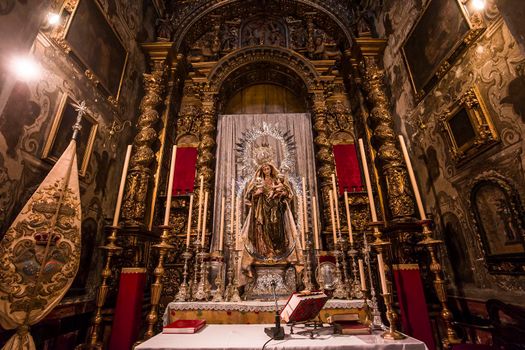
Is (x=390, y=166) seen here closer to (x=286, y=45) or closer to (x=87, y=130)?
(x=286, y=45)

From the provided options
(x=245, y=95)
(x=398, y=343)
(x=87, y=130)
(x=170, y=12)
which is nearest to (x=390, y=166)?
(x=398, y=343)

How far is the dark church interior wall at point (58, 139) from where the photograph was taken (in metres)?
2.38

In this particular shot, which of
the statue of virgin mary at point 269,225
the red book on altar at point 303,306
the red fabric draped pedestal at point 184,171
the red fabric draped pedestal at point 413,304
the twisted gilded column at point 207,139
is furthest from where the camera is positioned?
the red fabric draped pedestal at point 184,171

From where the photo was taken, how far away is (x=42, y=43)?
3447 mm

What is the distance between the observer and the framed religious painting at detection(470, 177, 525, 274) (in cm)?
299

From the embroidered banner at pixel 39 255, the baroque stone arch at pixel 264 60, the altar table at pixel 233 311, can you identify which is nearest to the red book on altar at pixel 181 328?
the altar table at pixel 233 311

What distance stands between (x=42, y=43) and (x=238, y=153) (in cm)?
399

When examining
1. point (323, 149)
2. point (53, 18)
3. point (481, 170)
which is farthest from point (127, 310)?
point (481, 170)

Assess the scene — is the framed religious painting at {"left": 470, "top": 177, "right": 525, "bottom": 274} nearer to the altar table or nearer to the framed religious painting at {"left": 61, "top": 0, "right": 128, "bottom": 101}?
the altar table

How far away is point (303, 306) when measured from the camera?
2029 millimetres

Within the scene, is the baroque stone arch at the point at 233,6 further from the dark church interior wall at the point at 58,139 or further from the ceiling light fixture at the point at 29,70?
the ceiling light fixture at the point at 29,70

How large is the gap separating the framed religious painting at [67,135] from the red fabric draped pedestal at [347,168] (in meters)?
5.14

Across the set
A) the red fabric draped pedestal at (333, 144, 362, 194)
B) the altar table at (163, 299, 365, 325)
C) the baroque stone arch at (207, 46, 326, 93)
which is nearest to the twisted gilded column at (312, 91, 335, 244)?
the red fabric draped pedestal at (333, 144, 362, 194)

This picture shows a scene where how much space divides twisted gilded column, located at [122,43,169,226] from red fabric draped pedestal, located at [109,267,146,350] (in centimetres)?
98
